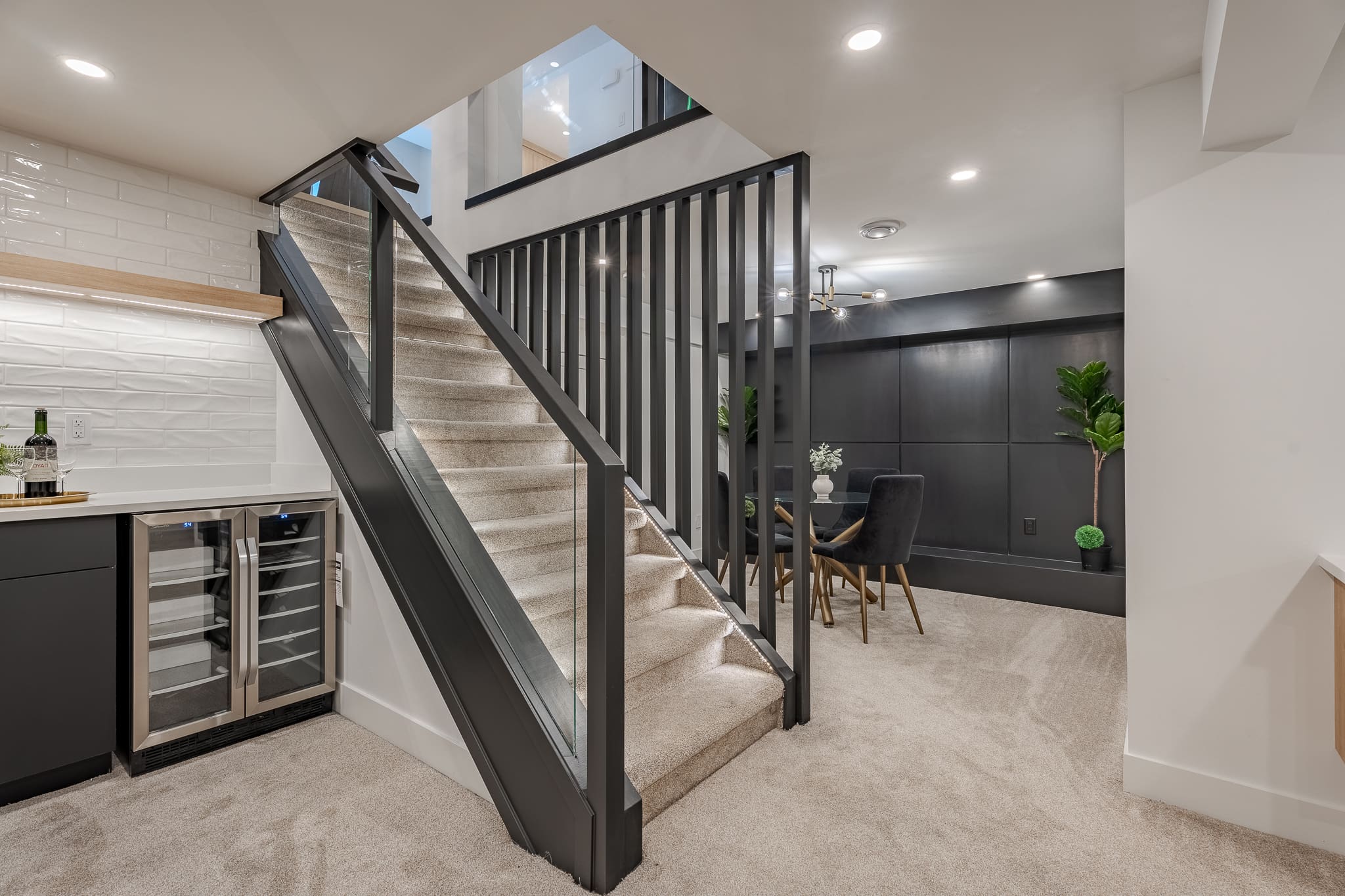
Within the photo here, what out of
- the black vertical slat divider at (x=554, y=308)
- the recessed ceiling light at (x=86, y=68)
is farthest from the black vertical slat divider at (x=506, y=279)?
the recessed ceiling light at (x=86, y=68)

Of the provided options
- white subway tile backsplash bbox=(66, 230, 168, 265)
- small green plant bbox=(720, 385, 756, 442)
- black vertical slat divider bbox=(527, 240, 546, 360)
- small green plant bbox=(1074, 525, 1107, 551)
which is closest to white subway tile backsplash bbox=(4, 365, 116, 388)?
white subway tile backsplash bbox=(66, 230, 168, 265)

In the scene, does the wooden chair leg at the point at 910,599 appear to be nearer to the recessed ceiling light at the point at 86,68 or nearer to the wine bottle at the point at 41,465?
the wine bottle at the point at 41,465

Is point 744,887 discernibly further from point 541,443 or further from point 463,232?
point 463,232

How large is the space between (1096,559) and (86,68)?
234 inches

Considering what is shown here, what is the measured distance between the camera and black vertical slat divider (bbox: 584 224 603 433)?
342cm

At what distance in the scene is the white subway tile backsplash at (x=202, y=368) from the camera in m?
2.81

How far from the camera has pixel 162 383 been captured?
2.77m

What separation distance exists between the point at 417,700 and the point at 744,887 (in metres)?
1.26

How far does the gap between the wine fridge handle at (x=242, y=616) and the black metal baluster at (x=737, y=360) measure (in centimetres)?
192

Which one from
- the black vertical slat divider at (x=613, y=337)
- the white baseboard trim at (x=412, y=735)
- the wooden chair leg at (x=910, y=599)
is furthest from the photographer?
the wooden chair leg at (x=910, y=599)

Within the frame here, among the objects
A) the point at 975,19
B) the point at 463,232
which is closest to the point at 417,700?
the point at 975,19

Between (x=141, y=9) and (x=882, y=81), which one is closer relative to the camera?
(x=141, y=9)

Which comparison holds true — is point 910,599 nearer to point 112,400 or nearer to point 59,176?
point 112,400

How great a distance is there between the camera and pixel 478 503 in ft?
6.77
